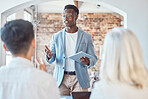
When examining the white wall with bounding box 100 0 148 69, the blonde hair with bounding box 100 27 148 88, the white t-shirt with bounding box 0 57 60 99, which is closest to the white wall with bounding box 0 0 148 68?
the white wall with bounding box 100 0 148 69

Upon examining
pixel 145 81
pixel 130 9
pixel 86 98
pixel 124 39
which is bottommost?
pixel 86 98

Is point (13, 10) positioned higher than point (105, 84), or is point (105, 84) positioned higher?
point (13, 10)

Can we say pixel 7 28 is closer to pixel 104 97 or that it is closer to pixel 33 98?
pixel 33 98

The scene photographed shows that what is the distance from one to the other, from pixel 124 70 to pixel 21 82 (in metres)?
0.59

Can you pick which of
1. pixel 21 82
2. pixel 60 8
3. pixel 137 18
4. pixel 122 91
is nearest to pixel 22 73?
pixel 21 82

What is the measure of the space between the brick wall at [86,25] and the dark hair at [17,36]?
6.35 m

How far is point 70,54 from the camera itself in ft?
8.57

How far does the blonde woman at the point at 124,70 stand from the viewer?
1.14 m

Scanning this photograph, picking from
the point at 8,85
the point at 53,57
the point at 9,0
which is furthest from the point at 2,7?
the point at 8,85

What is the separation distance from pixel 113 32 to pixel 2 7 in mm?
2224

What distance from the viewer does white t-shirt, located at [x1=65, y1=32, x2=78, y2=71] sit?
256cm

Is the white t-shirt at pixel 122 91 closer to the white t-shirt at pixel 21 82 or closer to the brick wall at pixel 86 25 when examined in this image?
the white t-shirt at pixel 21 82

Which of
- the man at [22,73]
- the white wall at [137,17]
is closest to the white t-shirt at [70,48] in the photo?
the white wall at [137,17]

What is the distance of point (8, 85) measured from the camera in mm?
1235
